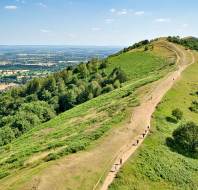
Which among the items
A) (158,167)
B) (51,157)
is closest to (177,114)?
(158,167)

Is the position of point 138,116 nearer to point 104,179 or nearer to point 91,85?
point 104,179

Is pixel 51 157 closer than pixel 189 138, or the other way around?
pixel 51 157

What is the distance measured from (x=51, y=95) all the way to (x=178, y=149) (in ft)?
211

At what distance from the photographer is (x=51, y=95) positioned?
315 ft

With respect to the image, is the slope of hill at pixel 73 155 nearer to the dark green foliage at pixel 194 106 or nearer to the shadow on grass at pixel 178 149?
the shadow on grass at pixel 178 149

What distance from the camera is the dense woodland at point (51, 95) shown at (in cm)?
7069

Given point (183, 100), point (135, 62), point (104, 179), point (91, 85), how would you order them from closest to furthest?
point (104, 179), point (183, 100), point (91, 85), point (135, 62)

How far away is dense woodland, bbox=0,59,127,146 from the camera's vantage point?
70688mm

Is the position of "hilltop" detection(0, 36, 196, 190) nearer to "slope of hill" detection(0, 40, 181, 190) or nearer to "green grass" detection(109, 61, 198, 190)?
"slope of hill" detection(0, 40, 181, 190)

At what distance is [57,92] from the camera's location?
9506 centimetres

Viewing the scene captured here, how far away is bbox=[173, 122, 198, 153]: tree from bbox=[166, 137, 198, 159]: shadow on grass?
11.6 inches

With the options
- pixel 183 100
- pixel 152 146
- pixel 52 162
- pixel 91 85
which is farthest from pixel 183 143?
pixel 91 85

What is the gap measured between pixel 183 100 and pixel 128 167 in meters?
24.5

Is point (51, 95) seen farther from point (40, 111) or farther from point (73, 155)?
point (73, 155)
